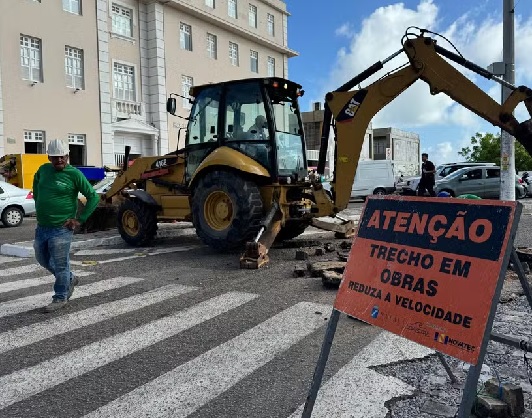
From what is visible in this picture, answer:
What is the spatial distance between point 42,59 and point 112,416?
24522 mm

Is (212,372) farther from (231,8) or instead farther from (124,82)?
(231,8)

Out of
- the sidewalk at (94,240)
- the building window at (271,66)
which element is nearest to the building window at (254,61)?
the building window at (271,66)

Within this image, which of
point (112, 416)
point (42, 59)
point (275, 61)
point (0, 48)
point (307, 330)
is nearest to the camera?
point (112, 416)

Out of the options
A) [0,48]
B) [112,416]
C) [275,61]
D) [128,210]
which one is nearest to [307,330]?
[112,416]

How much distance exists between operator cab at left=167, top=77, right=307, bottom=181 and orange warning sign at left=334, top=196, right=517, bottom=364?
5.95 m

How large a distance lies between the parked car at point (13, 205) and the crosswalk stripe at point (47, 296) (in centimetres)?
1066

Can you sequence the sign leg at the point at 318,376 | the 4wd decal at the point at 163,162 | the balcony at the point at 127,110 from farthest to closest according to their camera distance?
the balcony at the point at 127,110 < the 4wd decal at the point at 163,162 < the sign leg at the point at 318,376

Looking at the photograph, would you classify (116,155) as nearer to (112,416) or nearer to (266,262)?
(266,262)

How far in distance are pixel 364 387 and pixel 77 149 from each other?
25247mm

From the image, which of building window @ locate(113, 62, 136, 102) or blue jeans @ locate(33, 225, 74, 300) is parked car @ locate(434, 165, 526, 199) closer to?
building window @ locate(113, 62, 136, 102)

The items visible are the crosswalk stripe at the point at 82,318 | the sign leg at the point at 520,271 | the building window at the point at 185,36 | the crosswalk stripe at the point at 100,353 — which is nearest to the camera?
the sign leg at the point at 520,271

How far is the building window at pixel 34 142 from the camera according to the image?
943 inches

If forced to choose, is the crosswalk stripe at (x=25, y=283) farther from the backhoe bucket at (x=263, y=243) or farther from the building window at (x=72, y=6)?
the building window at (x=72, y=6)

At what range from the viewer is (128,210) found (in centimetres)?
1052
